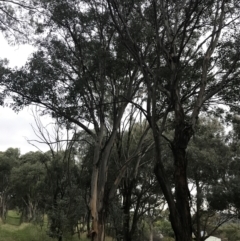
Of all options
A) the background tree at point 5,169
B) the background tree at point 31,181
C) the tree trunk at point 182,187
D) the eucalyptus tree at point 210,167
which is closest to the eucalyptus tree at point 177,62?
the tree trunk at point 182,187

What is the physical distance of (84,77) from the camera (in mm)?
11727

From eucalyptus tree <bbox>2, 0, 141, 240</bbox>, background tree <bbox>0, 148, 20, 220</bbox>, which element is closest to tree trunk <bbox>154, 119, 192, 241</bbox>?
eucalyptus tree <bbox>2, 0, 141, 240</bbox>

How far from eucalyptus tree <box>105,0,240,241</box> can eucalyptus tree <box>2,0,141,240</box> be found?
4.69 ft

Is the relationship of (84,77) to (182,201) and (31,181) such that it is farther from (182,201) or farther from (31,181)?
(31,181)

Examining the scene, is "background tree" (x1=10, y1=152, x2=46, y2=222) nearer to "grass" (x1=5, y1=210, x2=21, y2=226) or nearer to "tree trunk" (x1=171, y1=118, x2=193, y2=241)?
"grass" (x1=5, y1=210, x2=21, y2=226)

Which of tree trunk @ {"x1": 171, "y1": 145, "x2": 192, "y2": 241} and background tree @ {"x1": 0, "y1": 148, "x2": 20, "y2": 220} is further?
background tree @ {"x1": 0, "y1": 148, "x2": 20, "y2": 220}

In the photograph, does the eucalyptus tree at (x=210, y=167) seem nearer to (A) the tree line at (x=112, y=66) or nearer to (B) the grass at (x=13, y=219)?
(A) the tree line at (x=112, y=66)

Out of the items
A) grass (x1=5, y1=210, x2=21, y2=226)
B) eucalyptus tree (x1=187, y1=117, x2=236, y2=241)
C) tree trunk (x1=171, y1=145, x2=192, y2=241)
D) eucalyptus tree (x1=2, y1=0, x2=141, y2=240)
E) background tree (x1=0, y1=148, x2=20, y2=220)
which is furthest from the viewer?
grass (x1=5, y1=210, x2=21, y2=226)

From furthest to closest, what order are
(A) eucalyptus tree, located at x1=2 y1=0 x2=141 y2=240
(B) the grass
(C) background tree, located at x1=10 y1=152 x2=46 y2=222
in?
(B) the grass, (C) background tree, located at x1=10 y1=152 x2=46 y2=222, (A) eucalyptus tree, located at x1=2 y1=0 x2=141 y2=240

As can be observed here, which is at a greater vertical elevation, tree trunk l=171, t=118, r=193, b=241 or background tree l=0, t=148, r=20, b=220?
background tree l=0, t=148, r=20, b=220

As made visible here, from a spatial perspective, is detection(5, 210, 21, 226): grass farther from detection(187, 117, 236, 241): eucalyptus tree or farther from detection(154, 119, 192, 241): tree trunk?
detection(154, 119, 192, 241): tree trunk

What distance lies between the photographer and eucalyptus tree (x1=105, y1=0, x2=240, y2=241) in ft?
24.0

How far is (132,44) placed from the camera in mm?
9055

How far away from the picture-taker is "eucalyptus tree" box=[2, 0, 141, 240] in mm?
11094
